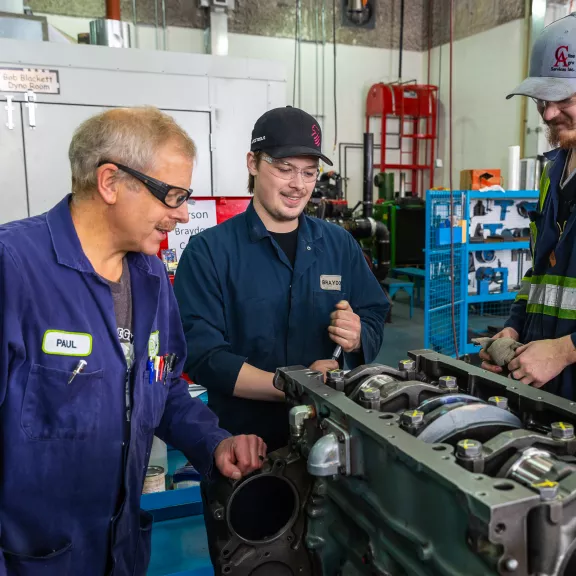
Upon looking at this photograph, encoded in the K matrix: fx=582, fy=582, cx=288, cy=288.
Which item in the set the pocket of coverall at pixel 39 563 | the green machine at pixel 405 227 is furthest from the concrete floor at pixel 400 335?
the pocket of coverall at pixel 39 563

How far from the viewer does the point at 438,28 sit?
9242mm

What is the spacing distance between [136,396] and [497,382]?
0.71 meters

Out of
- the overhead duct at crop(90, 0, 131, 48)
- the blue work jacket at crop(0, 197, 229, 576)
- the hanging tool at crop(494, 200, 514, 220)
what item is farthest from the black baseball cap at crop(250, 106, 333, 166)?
the hanging tool at crop(494, 200, 514, 220)

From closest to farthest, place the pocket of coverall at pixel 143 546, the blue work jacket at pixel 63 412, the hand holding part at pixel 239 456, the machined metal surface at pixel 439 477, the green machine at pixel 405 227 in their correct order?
1. the machined metal surface at pixel 439 477
2. the blue work jacket at pixel 63 412
3. the hand holding part at pixel 239 456
4. the pocket of coverall at pixel 143 546
5. the green machine at pixel 405 227

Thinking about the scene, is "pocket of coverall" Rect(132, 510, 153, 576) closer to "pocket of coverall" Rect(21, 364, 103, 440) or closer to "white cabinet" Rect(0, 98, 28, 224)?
"pocket of coverall" Rect(21, 364, 103, 440)

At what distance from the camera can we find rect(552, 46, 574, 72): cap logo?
5.27 feet

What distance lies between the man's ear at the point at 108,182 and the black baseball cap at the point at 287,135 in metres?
0.56

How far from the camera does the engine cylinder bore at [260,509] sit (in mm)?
1205

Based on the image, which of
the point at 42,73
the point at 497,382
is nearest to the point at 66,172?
the point at 42,73

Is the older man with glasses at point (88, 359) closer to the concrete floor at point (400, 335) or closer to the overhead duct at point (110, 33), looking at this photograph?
the overhead duct at point (110, 33)

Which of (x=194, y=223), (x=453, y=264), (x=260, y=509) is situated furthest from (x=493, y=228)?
(x=260, y=509)

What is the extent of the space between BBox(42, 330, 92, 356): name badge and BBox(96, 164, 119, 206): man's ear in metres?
0.27

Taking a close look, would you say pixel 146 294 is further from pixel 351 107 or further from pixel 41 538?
pixel 351 107

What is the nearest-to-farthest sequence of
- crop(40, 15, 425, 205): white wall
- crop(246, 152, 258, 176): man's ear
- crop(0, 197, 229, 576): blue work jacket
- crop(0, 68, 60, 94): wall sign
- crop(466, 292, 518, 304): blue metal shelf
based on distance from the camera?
crop(0, 197, 229, 576): blue work jacket → crop(246, 152, 258, 176): man's ear → crop(0, 68, 60, 94): wall sign → crop(466, 292, 518, 304): blue metal shelf → crop(40, 15, 425, 205): white wall
